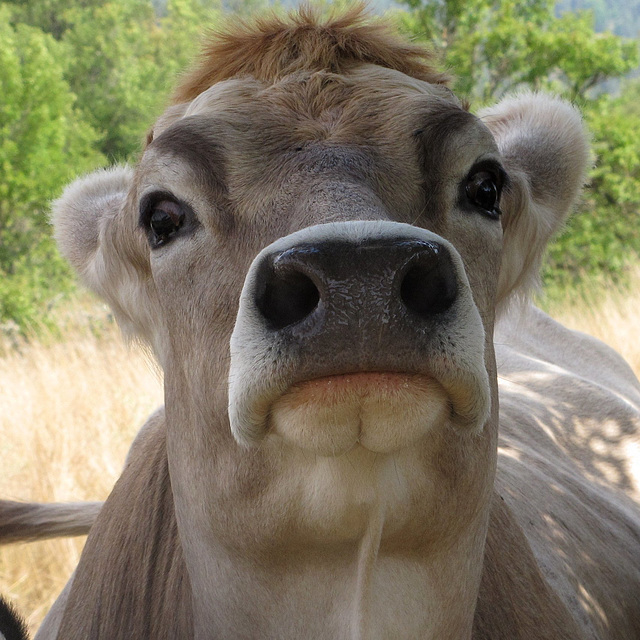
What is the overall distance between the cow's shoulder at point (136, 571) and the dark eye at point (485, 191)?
1.49 m

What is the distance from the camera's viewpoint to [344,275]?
59.0 inches

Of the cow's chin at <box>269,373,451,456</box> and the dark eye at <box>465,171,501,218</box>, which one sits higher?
the dark eye at <box>465,171,501,218</box>

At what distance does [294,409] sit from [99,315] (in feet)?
39.8

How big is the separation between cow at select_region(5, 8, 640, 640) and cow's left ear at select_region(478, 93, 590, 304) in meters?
0.01

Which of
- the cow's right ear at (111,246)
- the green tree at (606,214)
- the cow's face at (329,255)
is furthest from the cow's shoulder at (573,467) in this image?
the green tree at (606,214)

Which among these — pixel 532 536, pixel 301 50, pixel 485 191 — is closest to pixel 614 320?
pixel 532 536

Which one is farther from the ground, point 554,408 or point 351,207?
point 351,207

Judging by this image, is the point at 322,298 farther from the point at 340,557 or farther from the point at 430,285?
the point at 340,557

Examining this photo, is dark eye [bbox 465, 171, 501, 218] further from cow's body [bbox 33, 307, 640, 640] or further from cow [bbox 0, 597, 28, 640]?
cow [bbox 0, 597, 28, 640]

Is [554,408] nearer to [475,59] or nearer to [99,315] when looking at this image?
[99,315]

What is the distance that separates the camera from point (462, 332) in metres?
1.59

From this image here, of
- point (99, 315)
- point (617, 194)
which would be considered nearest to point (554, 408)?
point (99, 315)

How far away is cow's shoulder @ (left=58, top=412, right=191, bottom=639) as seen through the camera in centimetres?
256

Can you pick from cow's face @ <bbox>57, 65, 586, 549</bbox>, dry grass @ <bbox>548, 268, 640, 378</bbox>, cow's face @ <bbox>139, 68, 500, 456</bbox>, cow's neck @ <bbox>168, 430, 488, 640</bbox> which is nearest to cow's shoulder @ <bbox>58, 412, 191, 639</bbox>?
cow's neck @ <bbox>168, 430, 488, 640</bbox>
